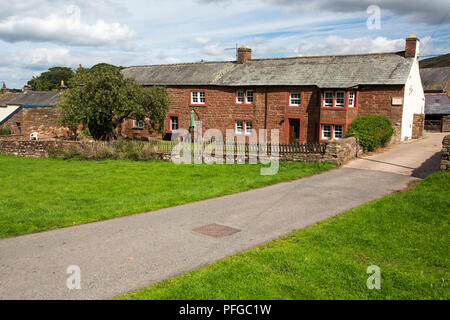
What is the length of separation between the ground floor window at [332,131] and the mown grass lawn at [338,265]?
18.3 m

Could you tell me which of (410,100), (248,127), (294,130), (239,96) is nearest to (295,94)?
(294,130)

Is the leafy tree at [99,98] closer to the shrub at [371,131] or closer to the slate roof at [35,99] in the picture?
the shrub at [371,131]

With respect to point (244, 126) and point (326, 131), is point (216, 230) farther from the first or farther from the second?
point (244, 126)

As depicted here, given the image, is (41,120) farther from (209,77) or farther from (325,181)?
(325,181)

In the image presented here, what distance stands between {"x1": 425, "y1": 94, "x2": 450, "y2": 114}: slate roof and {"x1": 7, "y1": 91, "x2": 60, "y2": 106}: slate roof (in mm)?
44470

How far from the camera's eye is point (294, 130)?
30047mm

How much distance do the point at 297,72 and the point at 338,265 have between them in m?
25.7

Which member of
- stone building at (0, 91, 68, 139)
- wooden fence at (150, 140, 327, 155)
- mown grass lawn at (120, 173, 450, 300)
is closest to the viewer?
mown grass lawn at (120, 173, 450, 300)

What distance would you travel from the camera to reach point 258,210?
10898mm

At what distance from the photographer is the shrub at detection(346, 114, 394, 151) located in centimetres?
2223

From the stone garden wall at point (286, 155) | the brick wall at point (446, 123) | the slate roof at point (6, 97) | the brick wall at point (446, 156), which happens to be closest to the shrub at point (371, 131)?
the stone garden wall at point (286, 155)

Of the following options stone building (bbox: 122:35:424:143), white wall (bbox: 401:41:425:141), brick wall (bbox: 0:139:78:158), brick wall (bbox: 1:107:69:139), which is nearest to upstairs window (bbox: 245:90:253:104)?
stone building (bbox: 122:35:424:143)

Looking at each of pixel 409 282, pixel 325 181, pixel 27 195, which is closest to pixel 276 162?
pixel 325 181

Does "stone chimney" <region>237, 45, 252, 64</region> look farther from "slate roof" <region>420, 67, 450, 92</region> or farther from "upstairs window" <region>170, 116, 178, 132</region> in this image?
"slate roof" <region>420, 67, 450, 92</region>
